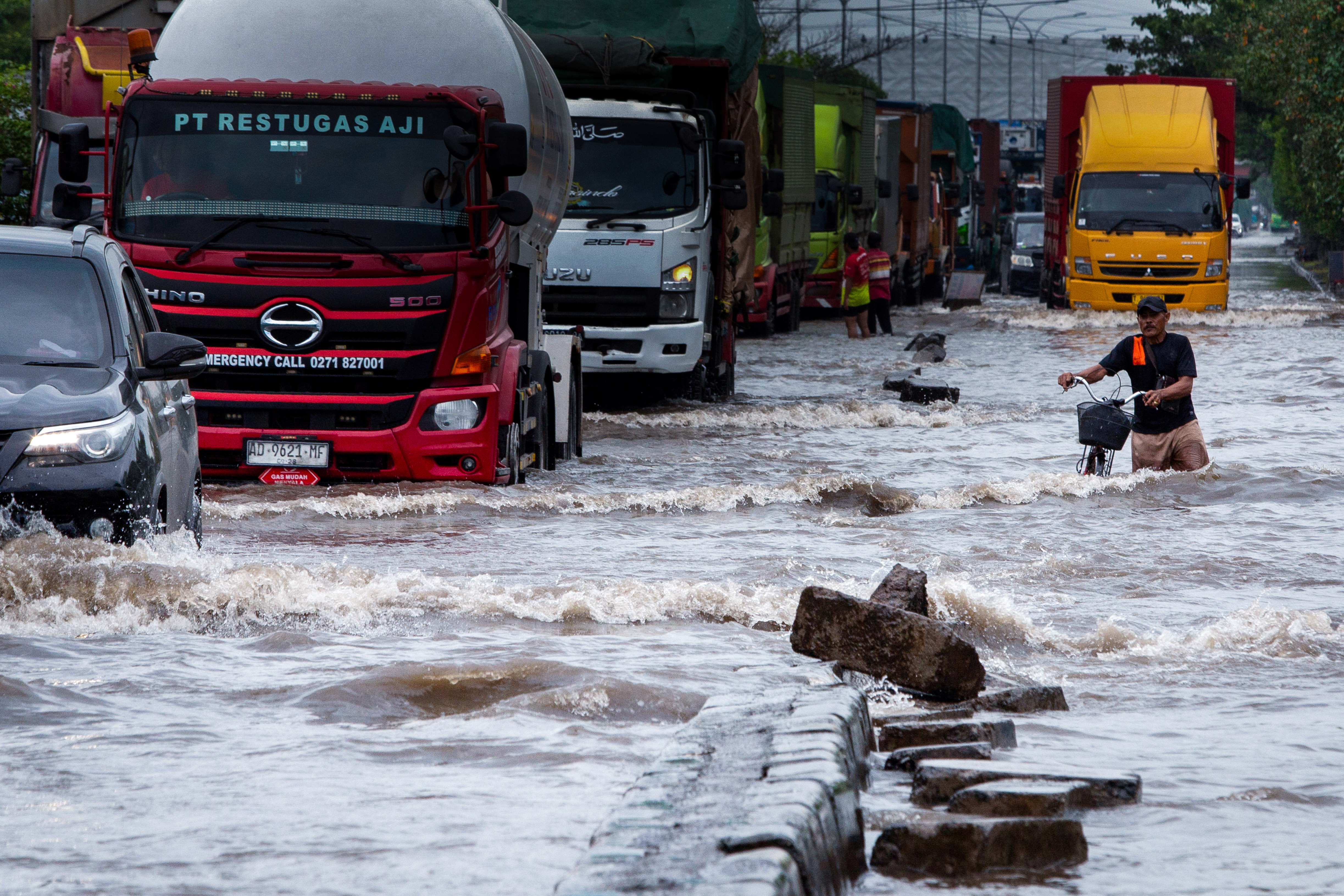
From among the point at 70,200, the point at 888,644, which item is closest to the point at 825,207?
the point at 70,200

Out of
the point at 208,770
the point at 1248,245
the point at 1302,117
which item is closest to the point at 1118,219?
the point at 1302,117

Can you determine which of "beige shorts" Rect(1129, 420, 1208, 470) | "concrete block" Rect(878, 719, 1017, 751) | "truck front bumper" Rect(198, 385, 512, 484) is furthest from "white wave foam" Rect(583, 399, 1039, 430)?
"concrete block" Rect(878, 719, 1017, 751)

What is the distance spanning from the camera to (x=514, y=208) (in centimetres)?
1129

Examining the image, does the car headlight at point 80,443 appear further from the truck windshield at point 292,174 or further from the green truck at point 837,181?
the green truck at point 837,181

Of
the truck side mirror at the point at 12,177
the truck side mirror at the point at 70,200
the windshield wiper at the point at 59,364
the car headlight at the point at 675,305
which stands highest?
the truck side mirror at the point at 12,177

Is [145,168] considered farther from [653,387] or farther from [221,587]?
[653,387]

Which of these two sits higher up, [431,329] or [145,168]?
[145,168]

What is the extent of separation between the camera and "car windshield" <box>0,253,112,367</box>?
25.6ft

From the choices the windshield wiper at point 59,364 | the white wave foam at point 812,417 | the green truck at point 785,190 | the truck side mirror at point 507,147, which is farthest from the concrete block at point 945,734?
the green truck at point 785,190

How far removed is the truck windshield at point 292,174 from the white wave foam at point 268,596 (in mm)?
2977

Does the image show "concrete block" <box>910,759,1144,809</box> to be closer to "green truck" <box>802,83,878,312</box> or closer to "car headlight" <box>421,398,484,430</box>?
"car headlight" <box>421,398,484,430</box>

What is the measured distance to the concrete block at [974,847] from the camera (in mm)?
4324

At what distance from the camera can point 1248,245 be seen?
109 meters

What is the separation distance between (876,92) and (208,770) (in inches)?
2158
